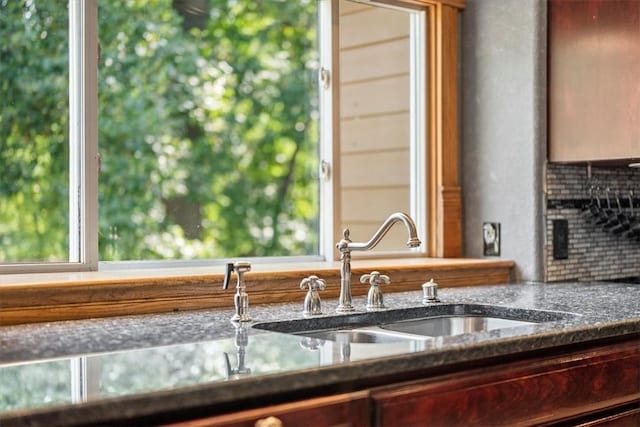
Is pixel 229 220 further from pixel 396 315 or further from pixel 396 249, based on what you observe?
pixel 396 315

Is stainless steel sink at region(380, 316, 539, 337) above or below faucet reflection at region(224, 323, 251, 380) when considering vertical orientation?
below

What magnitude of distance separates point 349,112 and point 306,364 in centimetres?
222

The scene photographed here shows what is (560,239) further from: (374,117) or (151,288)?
(151,288)

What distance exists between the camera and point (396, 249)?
314cm

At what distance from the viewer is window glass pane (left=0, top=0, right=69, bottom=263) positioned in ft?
7.80

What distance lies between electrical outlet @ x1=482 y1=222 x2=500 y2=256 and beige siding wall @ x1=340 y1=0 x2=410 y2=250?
1.07 feet

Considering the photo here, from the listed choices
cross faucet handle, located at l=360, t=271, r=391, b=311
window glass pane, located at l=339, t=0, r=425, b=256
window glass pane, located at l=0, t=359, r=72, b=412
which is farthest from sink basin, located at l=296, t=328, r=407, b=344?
window glass pane, located at l=339, t=0, r=425, b=256

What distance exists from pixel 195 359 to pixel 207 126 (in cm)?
420

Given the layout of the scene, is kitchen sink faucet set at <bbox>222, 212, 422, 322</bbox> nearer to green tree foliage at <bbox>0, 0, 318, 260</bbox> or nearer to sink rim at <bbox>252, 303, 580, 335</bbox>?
sink rim at <bbox>252, 303, 580, 335</bbox>

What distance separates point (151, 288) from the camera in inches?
80.4

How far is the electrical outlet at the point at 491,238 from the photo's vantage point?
292 centimetres

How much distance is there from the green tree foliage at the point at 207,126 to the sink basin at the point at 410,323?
1.70 m

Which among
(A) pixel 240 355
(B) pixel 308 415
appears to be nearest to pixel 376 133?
(A) pixel 240 355

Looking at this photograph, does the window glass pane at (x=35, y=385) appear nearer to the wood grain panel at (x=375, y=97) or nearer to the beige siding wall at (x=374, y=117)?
the beige siding wall at (x=374, y=117)
